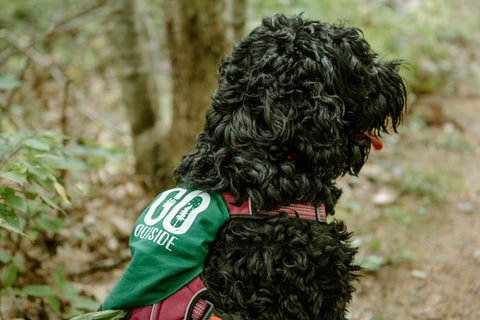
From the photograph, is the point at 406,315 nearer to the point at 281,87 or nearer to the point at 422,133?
the point at 281,87

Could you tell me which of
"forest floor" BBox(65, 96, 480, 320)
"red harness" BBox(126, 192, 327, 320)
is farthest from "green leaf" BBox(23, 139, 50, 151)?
"forest floor" BBox(65, 96, 480, 320)

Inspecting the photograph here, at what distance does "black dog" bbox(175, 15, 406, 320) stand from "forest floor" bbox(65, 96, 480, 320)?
1.45 metres

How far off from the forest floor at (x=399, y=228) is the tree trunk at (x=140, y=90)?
354mm

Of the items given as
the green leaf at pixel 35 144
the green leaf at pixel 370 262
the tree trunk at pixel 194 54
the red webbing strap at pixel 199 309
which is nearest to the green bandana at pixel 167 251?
the red webbing strap at pixel 199 309

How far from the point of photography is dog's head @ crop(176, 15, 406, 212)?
5.55 feet

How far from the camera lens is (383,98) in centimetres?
191

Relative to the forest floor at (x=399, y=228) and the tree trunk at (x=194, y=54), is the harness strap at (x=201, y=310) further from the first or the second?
the tree trunk at (x=194, y=54)

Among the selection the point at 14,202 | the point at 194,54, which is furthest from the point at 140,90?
the point at 14,202

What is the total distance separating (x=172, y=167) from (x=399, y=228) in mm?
2543

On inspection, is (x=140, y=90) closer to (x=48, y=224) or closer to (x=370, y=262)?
(x=48, y=224)

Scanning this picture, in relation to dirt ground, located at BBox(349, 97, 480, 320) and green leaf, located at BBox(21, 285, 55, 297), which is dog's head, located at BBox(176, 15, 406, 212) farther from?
dirt ground, located at BBox(349, 97, 480, 320)

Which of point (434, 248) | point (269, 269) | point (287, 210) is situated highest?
point (434, 248)

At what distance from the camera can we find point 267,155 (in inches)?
67.3

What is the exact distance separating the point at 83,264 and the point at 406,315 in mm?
2809
